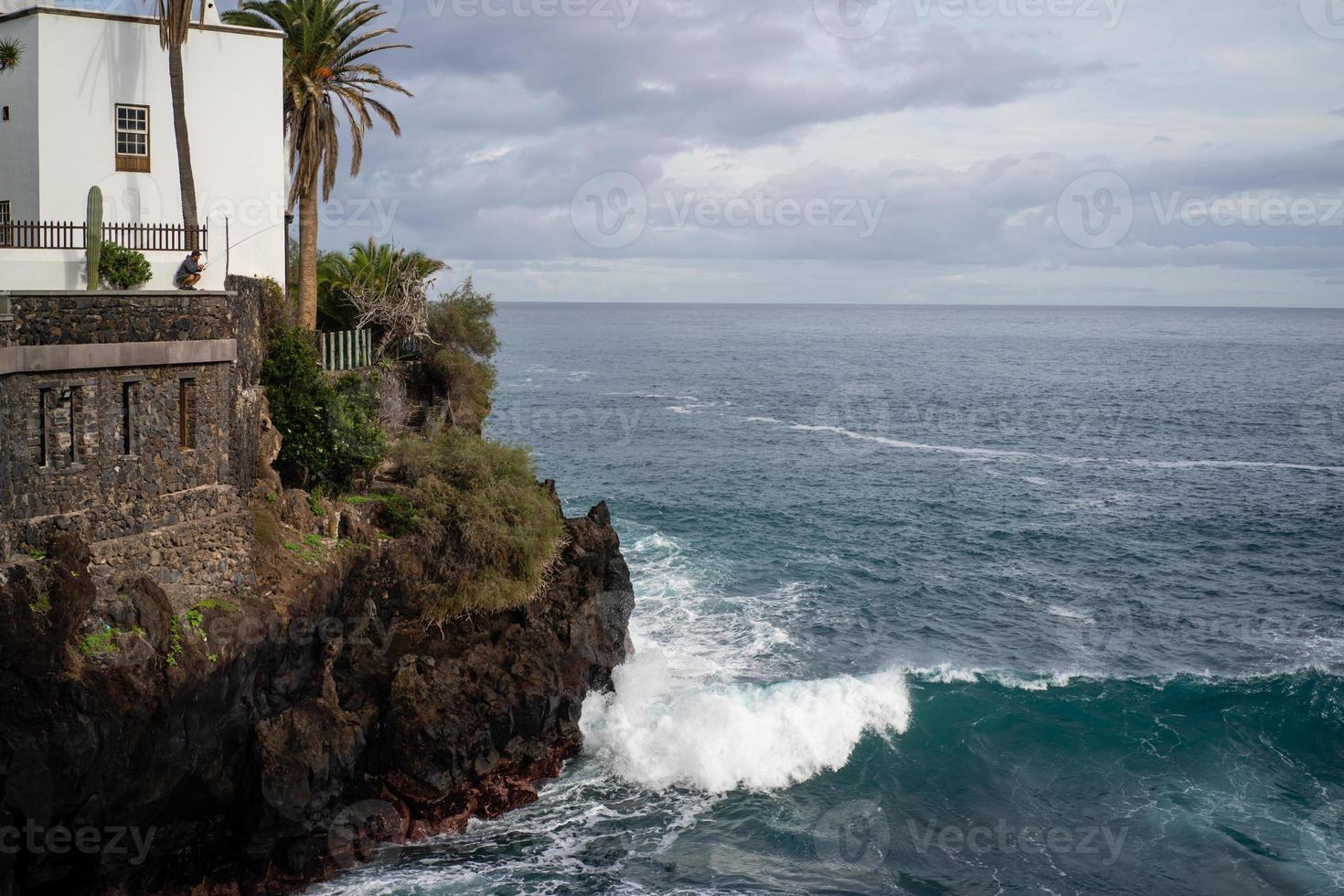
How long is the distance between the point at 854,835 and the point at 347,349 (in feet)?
79.7

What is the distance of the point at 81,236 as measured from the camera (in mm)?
28375

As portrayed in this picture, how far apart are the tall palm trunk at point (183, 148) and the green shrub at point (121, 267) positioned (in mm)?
2404

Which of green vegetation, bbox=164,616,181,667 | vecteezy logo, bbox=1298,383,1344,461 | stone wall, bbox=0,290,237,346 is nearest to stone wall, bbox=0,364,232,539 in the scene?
stone wall, bbox=0,290,237,346

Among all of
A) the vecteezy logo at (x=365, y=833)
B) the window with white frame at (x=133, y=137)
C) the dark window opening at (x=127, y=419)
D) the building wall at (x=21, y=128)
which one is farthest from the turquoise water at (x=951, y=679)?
the building wall at (x=21, y=128)

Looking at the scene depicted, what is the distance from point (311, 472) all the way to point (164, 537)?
725 centimetres

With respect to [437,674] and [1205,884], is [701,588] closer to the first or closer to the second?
[437,674]

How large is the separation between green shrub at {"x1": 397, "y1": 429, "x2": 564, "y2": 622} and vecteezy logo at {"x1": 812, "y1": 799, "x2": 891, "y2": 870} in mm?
10203

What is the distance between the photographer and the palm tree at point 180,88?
2858cm

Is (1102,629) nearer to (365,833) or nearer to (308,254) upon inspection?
(365,833)

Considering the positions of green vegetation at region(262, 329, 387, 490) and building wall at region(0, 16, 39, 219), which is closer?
building wall at region(0, 16, 39, 219)

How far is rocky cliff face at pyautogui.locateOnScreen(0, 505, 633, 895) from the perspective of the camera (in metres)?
19.7

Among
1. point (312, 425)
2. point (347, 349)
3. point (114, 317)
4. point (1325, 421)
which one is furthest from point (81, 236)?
point (1325, 421)

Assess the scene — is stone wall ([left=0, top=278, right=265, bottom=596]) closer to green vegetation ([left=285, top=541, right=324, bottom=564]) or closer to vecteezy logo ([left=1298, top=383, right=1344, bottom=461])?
green vegetation ([left=285, top=541, right=324, bottom=564])

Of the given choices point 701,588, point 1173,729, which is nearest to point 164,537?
point 701,588
